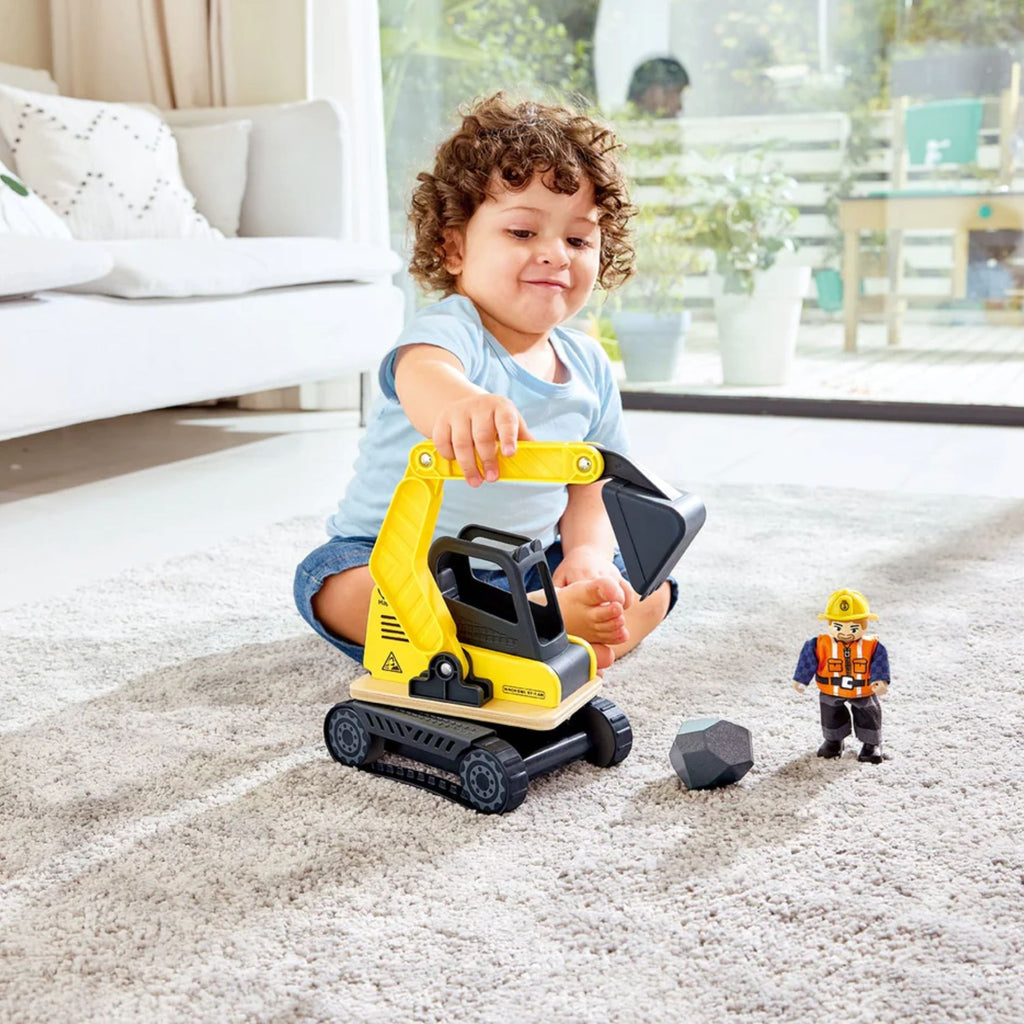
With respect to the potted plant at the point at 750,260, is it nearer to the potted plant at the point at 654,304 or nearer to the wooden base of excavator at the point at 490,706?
the potted plant at the point at 654,304

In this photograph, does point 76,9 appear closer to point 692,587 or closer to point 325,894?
point 692,587

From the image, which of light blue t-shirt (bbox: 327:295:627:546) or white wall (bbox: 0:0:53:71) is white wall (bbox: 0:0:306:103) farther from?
light blue t-shirt (bbox: 327:295:627:546)

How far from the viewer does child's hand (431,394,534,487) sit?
948 mm

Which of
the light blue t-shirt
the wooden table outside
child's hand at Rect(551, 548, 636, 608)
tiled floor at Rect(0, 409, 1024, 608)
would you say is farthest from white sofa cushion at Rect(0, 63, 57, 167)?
child's hand at Rect(551, 548, 636, 608)

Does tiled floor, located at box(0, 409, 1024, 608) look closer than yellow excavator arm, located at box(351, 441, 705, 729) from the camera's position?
No

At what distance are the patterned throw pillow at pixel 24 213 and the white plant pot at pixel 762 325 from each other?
1.80 meters

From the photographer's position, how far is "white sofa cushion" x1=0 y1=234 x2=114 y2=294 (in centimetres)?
203

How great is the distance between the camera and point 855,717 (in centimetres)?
109

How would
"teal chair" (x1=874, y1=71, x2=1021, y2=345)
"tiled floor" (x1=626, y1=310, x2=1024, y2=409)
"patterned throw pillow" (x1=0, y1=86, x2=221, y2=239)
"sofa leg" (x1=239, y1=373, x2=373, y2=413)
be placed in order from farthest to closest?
"sofa leg" (x1=239, y1=373, x2=373, y2=413) < "tiled floor" (x1=626, y1=310, x2=1024, y2=409) < "teal chair" (x1=874, y1=71, x2=1021, y2=345) < "patterned throw pillow" (x1=0, y1=86, x2=221, y2=239)

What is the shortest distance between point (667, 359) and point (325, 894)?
2971 mm

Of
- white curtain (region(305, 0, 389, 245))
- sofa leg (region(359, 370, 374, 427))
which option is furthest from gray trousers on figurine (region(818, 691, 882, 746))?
white curtain (region(305, 0, 389, 245))

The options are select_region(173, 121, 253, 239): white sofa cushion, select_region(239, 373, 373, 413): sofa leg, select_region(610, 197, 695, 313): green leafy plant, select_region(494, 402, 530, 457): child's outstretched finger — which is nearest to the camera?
select_region(494, 402, 530, 457): child's outstretched finger

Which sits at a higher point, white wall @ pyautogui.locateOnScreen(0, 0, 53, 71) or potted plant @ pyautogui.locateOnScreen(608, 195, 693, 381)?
white wall @ pyautogui.locateOnScreen(0, 0, 53, 71)

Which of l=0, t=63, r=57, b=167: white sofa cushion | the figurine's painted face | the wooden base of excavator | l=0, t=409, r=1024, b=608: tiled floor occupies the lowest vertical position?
l=0, t=409, r=1024, b=608: tiled floor
